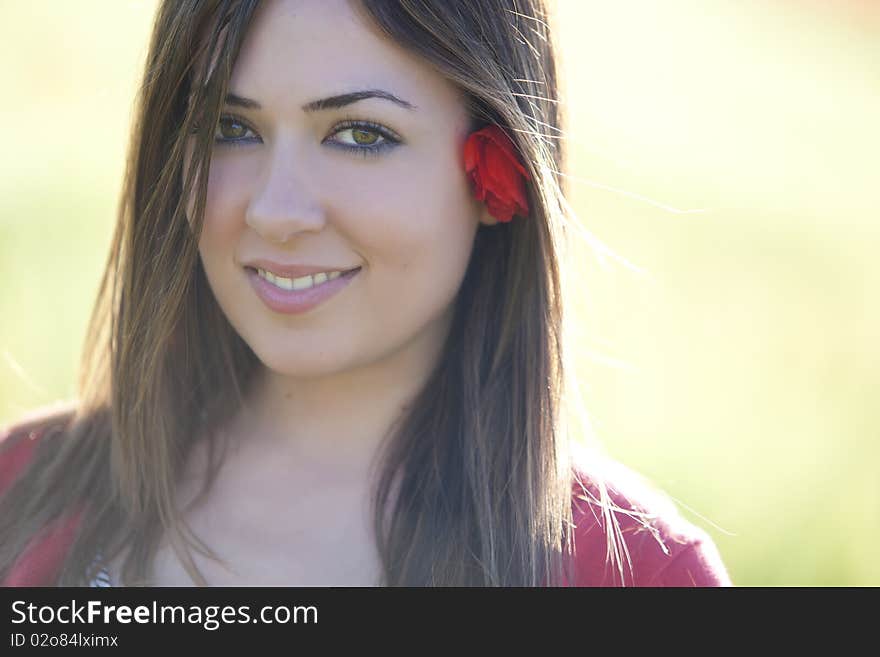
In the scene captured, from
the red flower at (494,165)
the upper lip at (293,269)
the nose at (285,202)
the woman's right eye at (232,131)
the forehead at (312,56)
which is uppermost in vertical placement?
the forehead at (312,56)

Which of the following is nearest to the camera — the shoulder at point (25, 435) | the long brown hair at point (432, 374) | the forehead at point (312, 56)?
the forehead at point (312, 56)

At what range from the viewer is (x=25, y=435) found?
2.47 metres

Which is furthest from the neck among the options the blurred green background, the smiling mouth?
the blurred green background

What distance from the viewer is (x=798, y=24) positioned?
8812 millimetres

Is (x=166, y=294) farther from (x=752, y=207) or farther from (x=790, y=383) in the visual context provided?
(x=752, y=207)

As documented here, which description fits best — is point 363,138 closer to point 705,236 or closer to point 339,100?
point 339,100

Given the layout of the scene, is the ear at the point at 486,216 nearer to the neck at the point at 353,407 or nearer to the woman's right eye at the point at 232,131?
the neck at the point at 353,407

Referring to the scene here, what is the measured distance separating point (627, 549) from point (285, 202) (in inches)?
37.5

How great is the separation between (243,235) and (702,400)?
4025mm

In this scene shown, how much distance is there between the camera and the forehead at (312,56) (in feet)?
6.22

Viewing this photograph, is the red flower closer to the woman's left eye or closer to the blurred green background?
the woman's left eye

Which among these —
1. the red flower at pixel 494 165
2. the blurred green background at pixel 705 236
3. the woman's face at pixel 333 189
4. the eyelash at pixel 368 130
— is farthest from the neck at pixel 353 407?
the blurred green background at pixel 705 236

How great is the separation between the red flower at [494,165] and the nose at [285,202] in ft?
1.09
